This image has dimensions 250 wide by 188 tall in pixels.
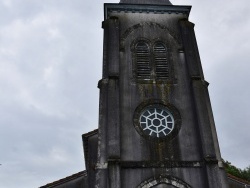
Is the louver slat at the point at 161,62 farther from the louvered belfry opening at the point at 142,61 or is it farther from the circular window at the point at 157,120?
the circular window at the point at 157,120

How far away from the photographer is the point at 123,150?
15570 mm

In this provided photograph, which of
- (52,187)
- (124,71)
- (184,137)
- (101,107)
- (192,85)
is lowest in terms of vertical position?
(52,187)

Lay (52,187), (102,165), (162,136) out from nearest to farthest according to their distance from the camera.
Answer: (102,165)
(162,136)
(52,187)

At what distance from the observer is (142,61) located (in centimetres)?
1880

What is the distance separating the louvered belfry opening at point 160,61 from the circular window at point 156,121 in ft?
7.13

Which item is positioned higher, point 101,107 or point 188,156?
point 101,107

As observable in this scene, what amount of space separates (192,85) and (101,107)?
4869 millimetres

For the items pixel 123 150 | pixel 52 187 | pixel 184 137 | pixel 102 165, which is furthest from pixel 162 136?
pixel 52 187

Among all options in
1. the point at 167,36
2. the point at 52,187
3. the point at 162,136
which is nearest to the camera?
the point at 162,136

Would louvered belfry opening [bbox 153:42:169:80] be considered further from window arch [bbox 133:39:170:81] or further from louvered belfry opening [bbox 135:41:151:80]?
louvered belfry opening [bbox 135:41:151:80]

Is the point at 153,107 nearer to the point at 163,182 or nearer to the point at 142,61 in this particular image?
the point at 142,61

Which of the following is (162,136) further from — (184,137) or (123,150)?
(123,150)

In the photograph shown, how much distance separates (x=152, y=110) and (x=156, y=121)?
0.65 m

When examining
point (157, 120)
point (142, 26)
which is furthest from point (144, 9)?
point (157, 120)
